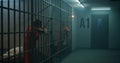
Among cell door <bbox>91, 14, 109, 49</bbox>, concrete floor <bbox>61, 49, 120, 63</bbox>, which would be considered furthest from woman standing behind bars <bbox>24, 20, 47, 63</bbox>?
cell door <bbox>91, 14, 109, 49</bbox>

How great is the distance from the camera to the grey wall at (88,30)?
49.0ft

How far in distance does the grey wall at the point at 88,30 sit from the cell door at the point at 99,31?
27 cm

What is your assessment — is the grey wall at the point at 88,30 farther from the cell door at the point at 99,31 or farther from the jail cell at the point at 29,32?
the jail cell at the point at 29,32

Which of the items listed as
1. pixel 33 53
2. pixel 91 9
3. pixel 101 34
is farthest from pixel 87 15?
pixel 33 53

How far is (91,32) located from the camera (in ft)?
50.4

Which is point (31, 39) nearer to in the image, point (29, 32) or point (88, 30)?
point (29, 32)

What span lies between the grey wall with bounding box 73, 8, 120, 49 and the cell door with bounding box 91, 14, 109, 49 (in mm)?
270

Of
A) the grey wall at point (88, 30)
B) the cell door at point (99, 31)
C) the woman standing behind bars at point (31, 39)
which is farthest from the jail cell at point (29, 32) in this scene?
the cell door at point (99, 31)

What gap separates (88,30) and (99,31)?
0.77 m

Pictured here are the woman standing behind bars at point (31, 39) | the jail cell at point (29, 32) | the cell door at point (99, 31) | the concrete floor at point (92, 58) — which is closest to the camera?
the jail cell at point (29, 32)

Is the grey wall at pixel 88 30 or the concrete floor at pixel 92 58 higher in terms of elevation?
the grey wall at pixel 88 30

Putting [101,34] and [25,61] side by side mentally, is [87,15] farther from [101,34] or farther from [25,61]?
[25,61]

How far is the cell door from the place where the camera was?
15180 millimetres

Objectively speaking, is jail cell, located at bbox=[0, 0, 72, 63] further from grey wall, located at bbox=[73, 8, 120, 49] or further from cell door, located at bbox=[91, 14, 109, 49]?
cell door, located at bbox=[91, 14, 109, 49]
